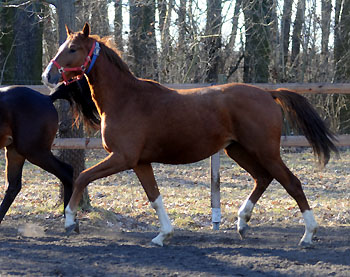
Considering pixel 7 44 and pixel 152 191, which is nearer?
pixel 152 191

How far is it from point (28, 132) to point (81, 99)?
30.1 inches

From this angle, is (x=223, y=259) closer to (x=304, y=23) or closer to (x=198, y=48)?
(x=198, y=48)

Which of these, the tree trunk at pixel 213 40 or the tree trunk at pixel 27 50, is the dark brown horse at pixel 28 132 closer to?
the tree trunk at pixel 213 40

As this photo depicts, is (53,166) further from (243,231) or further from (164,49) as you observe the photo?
(164,49)

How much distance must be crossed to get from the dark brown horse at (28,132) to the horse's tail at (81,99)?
0.22 ft

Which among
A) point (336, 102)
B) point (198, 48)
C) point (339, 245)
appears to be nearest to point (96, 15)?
point (198, 48)

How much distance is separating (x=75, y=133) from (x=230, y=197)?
301 centimetres

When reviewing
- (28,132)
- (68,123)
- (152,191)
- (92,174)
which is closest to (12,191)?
(28,132)

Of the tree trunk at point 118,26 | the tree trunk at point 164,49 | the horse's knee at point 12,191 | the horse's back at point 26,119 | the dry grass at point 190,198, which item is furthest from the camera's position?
the tree trunk at point 118,26

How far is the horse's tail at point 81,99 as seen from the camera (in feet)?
21.7

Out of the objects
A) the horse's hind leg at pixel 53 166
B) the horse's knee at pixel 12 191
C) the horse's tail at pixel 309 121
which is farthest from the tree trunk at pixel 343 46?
the horse's knee at pixel 12 191

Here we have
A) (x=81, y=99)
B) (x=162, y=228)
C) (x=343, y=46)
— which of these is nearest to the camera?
(x=162, y=228)

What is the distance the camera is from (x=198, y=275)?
4.37m

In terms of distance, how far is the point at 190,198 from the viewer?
924 cm
